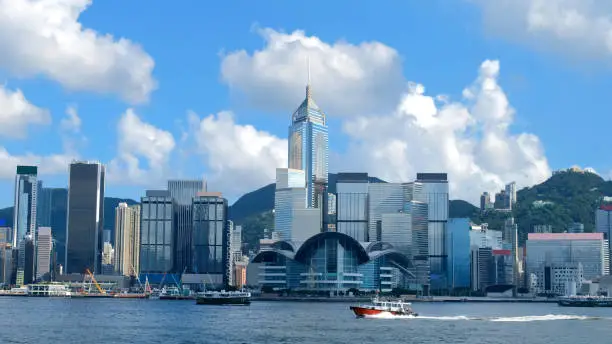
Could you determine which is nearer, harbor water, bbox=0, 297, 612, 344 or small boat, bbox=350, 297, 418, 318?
harbor water, bbox=0, 297, 612, 344

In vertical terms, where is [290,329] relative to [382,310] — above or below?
below

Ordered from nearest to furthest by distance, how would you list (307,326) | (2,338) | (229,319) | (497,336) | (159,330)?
1. (2,338)
2. (497,336)
3. (159,330)
4. (307,326)
5. (229,319)

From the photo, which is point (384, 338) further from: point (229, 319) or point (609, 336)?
point (229, 319)

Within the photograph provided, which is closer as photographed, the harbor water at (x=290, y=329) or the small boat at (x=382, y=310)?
the harbor water at (x=290, y=329)

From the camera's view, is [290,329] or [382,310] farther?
[382,310]

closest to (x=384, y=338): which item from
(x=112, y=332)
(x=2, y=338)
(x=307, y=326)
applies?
(x=307, y=326)

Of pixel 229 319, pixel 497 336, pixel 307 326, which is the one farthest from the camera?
pixel 229 319

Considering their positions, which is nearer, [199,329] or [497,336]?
[497,336]

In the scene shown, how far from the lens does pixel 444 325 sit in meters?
136

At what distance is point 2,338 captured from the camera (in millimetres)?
106500

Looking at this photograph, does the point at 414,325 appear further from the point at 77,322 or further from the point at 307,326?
the point at 77,322

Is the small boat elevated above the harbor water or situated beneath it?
elevated above

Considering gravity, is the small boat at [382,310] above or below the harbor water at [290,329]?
above

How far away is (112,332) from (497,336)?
47248mm
